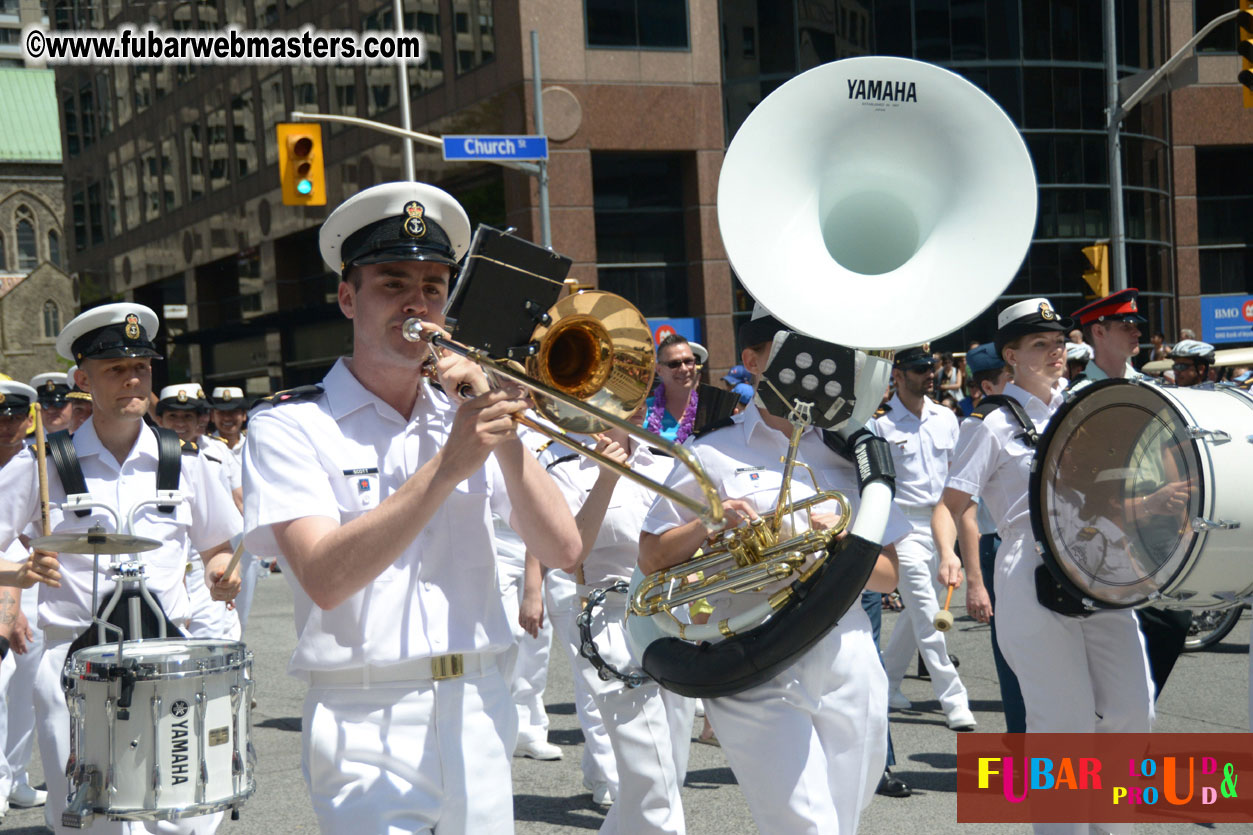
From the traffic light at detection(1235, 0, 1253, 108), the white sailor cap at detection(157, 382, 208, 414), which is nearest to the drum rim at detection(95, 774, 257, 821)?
the white sailor cap at detection(157, 382, 208, 414)

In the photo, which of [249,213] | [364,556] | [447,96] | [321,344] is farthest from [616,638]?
[249,213]

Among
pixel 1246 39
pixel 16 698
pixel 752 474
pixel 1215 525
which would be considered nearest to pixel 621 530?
pixel 752 474

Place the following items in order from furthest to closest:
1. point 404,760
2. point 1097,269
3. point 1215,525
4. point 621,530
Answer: point 1097,269
point 621,530
point 1215,525
point 404,760

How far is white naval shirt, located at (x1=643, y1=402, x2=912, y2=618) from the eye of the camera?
13.4ft

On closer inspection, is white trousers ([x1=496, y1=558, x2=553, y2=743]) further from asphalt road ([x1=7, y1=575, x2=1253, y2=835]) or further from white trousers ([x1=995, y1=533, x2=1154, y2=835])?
white trousers ([x1=995, y1=533, x2=1154, y2=835])

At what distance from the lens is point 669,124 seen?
2630 cm

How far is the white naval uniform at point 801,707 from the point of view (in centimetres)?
378

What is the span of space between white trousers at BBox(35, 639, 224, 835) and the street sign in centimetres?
1127

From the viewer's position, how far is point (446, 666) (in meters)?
3.06

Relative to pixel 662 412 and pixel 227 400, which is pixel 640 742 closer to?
pixel 662 412

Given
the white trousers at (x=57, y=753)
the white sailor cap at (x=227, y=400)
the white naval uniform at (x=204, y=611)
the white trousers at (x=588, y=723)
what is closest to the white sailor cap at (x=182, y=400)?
the white sailor cap at (x=227, y=400)

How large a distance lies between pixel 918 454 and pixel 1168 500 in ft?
14.0

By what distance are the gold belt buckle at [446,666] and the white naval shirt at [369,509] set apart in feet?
0.09

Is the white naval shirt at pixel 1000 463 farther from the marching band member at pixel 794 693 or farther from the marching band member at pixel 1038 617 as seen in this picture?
the marching band member at pixel 794 693
